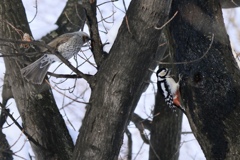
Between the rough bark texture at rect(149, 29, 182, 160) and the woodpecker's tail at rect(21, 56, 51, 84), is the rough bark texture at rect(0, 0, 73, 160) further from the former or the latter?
the rough bark texture at rect(149, 29, 182, 160)

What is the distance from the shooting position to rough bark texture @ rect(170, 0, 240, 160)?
2.92 meters

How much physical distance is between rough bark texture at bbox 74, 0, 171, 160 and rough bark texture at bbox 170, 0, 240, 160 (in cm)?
35

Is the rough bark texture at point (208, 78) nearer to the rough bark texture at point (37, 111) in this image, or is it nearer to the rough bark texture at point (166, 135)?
the rough bark texture at point (37, 111)

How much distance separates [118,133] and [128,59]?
0.43 meters

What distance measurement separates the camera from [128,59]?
271 cm

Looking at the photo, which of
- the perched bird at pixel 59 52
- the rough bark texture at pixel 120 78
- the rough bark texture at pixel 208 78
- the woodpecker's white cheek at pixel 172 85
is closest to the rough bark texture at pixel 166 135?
the woodpecker's white cheek at pixel 172 85

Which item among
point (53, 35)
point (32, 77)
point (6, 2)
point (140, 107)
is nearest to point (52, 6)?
point (140, 107)

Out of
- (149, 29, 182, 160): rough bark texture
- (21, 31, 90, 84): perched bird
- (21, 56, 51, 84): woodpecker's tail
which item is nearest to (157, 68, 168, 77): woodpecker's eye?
(21, 31, 90, 84): perched bird

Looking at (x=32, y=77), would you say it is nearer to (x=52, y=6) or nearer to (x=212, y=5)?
(x=212, y=5)

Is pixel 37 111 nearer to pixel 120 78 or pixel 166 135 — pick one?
pixel 120 78

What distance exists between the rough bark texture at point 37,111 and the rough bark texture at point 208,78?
0.94m

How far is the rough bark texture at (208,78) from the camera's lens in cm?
292

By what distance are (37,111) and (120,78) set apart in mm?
961

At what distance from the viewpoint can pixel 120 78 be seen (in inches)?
107
